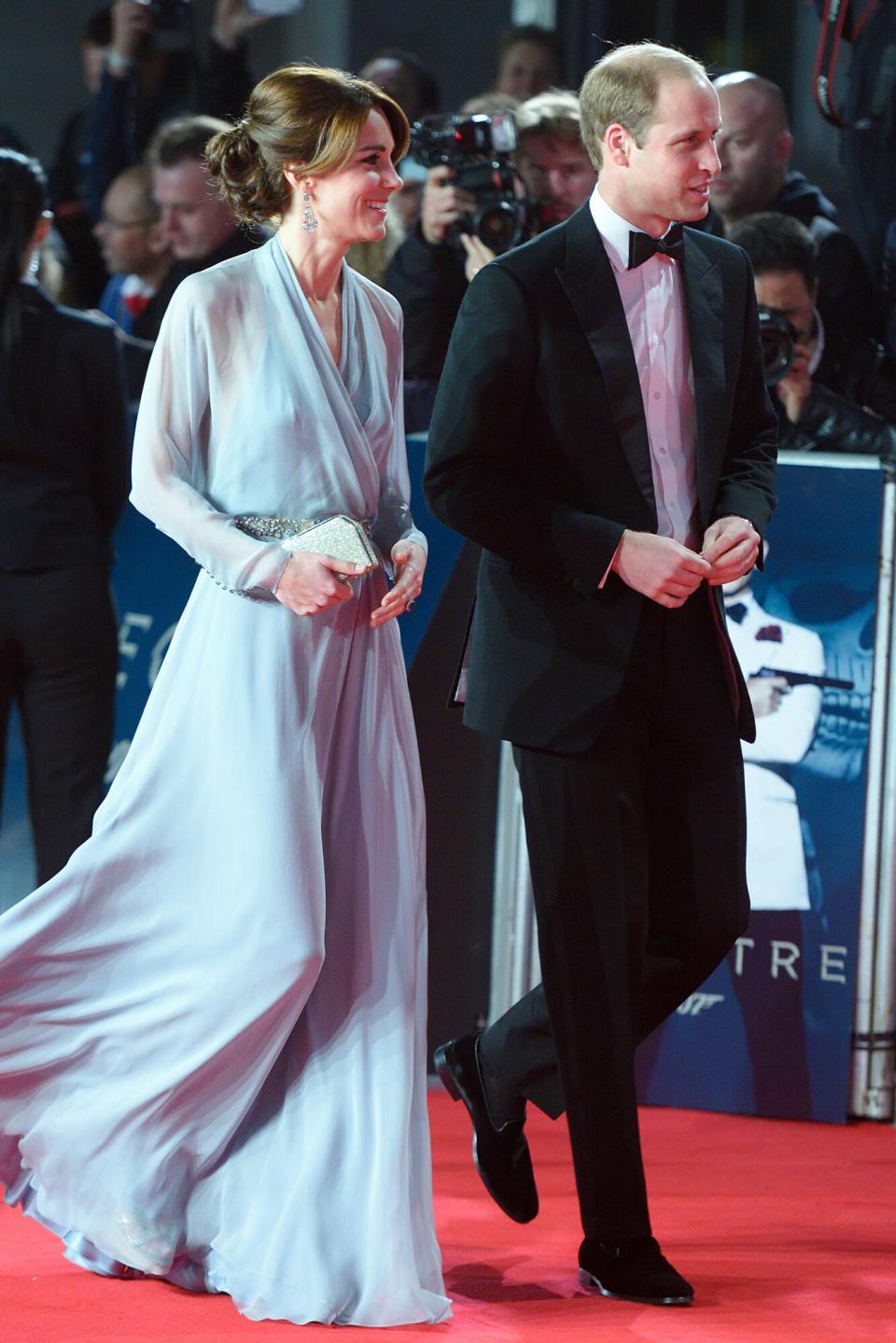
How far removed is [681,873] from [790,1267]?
2.38 feet

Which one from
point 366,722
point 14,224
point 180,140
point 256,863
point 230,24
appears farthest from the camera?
point 230,24

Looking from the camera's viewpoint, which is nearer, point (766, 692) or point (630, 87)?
point (630, 87)

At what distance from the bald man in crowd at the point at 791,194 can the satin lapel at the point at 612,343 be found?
1893mm

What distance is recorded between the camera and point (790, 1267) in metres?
3.14

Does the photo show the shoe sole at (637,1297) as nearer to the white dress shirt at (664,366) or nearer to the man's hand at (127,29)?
the white dress shirt at (664,366)

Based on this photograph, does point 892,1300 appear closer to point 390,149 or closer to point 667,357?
point 667,357

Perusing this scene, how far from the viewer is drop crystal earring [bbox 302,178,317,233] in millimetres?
2932

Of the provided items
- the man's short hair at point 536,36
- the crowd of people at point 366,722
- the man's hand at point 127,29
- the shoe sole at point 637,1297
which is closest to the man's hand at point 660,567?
the crowd of people at point 366,722

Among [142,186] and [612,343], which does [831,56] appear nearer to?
[142,186]

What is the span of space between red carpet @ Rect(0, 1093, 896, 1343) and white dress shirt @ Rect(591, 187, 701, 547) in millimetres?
1203

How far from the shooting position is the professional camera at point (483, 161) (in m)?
4.51

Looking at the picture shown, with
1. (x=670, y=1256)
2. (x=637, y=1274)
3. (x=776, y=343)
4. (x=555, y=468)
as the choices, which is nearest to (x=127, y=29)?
(x=776, y=343)

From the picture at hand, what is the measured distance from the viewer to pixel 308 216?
2.94 metres

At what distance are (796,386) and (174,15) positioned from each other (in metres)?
2.08
